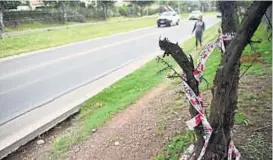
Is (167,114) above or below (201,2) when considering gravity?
below

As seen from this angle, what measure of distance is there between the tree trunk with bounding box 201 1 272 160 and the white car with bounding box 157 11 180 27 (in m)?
15.4

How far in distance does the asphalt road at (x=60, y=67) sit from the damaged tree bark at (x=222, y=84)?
155 inches

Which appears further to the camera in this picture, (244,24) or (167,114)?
(167,114)

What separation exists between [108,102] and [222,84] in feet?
18.2

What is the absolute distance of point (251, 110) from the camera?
6.56 metres

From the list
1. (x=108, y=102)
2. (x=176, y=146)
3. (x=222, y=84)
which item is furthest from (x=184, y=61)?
(x=108, y=102)

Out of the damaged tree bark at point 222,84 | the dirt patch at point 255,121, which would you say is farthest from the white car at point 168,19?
the damaged tree bark at point 222,84

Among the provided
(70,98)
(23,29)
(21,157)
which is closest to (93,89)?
(70,98)

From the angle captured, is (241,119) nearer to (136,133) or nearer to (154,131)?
(154,131)

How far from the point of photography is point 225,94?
3.74 meters

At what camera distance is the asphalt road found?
9.30 meters

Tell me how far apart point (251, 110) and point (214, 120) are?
2.99m

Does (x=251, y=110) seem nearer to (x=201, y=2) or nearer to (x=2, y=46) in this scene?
(x=2, y=46)

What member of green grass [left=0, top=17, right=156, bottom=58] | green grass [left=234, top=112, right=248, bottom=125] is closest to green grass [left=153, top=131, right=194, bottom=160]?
green grass [left=234, top=112, right=248, bottom=125]
